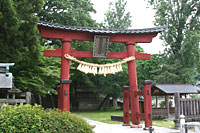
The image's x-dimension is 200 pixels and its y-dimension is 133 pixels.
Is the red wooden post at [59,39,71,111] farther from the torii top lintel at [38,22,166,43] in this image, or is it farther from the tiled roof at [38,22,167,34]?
the tiled roof at [38,22,167,34]

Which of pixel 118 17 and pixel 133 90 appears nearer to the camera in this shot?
pixel 133 90

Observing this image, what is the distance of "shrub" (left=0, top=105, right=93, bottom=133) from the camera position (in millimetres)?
5566

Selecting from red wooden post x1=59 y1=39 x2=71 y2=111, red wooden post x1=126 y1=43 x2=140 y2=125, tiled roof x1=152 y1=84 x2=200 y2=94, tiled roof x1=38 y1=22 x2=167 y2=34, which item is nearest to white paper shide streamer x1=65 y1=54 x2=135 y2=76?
red wooden post x1=59 y1=39 x2=71 y2=111

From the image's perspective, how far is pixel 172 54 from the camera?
26.9m

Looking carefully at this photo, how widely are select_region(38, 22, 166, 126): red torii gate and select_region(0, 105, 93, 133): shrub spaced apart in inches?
131

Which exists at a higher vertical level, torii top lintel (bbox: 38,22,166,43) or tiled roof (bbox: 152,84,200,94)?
torii top lintel (bbox: 38,22,166,43)

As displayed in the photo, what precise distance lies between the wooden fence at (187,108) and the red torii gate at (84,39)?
2.06 metres

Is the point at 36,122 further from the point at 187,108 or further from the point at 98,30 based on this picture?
the point at 187,108

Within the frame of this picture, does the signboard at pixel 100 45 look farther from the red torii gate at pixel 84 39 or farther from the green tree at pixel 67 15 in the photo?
the green tree at pixel 67 15

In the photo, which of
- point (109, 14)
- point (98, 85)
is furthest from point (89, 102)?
point (109, 14)

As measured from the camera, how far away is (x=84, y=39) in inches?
449

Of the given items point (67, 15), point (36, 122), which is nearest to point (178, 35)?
point (67, 15)

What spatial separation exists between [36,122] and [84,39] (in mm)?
6340

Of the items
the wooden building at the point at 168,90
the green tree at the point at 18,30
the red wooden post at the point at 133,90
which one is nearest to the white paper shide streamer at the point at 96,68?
the red wooden post at the point at 133,90
